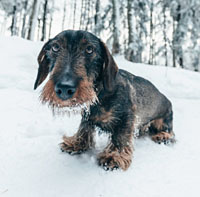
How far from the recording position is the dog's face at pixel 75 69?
173cm

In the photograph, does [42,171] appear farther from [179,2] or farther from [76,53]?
[179,2]

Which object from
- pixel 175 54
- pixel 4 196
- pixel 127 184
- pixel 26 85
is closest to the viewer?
pixel 4 196

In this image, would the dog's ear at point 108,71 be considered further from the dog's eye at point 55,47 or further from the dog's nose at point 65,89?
the dog's nose at point 65,89

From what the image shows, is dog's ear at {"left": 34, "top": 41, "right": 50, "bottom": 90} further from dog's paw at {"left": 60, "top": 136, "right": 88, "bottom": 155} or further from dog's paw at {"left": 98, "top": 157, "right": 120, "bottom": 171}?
dog's paw at {"left": 98, "top": 157, "right": 120, "bottom": 171}

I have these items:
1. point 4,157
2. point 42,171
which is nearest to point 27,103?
point 4,157

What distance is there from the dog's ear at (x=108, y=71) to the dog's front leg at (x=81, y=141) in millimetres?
606

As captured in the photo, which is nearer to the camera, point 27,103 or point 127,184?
point 127,184

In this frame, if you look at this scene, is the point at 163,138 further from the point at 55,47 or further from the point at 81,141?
the point at 55,47

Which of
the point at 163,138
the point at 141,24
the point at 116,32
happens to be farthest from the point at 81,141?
the point at 141,24

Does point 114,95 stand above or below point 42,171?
above

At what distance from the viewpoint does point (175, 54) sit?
17047 mm

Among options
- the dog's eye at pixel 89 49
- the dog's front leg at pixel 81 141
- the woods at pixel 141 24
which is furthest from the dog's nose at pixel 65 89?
the woods at pixel 141 24

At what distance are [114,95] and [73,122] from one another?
4.73 feet

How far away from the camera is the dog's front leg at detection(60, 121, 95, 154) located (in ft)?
8.51
